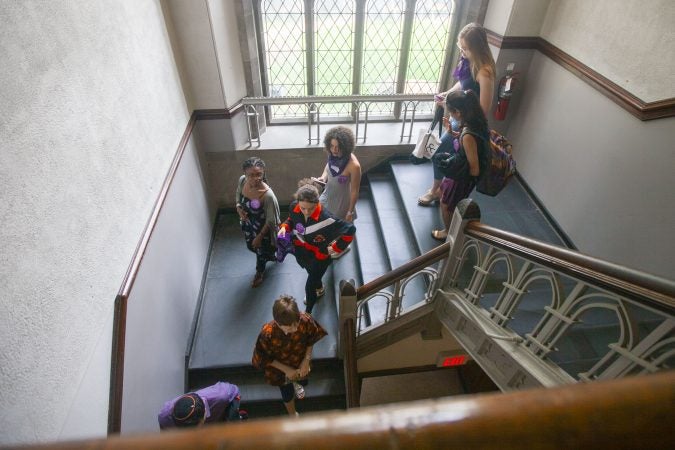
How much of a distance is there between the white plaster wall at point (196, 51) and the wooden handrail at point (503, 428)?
3563mm

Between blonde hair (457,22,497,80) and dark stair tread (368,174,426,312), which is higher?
blonde hair (457,22,497,80)

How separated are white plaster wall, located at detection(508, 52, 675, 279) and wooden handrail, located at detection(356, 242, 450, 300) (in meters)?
1.05

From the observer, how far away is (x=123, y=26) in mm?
2232

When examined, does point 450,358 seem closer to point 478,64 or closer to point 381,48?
point 478,64

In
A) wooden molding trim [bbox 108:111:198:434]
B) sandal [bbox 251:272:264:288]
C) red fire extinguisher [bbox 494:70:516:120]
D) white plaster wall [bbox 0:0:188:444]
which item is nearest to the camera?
white plaster wall [bbox 0:0:188:444]

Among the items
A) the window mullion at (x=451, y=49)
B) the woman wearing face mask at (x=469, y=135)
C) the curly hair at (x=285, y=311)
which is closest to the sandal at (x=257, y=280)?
the curly hair at (x=285, y=311)

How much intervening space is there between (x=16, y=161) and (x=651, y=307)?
89.0 inches

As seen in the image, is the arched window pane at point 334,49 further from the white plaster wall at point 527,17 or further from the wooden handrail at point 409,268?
the wooden handrail at point 409,268

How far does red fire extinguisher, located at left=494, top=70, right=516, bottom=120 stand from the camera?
12.5 ft

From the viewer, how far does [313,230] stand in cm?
267

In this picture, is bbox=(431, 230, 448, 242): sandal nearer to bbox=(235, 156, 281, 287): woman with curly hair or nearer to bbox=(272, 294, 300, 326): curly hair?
bbox=(235, 156, 281, 287): woman with curly hair

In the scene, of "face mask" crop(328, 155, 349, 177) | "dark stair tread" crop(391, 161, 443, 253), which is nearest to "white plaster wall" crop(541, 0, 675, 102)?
"dark stair tread" crop(391, 161, 443, 253)

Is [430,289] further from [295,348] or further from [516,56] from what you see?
[516,56]

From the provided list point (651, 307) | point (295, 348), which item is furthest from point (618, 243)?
point (295, 348)
